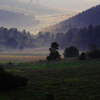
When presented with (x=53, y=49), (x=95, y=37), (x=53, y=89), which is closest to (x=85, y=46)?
(x=95, y=37)

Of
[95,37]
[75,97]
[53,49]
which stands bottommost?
[75,97]

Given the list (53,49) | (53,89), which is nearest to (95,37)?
(53,49)

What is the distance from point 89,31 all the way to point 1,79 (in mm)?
170631

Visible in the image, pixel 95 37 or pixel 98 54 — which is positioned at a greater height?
pixel 95 37

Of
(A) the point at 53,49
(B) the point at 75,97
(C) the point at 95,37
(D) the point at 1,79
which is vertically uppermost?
(C) the point at 95,37

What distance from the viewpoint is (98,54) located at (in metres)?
71.0

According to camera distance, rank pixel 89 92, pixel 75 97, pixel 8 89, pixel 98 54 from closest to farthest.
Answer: pixel 75 97 < pixel 89 92 < pixel 8 89 < pixel 98 54

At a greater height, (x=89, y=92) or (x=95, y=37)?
(x=95, y=37)

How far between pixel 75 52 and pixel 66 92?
7606 cm

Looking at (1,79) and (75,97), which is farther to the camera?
(1,79)

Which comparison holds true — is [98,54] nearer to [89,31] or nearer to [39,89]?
[39,89]

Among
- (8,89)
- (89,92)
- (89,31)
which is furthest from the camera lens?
(89,31)

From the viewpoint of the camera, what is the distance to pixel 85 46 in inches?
7067

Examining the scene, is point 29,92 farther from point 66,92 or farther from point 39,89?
point 66,92
